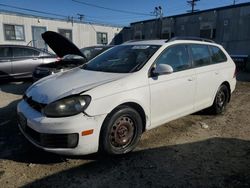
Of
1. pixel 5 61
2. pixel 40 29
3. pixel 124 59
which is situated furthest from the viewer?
pixel 40 29

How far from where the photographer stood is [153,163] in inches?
130

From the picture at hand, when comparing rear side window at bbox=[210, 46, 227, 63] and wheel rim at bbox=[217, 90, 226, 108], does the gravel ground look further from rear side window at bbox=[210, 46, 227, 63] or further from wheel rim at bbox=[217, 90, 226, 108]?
rear side window at bbox=[210, 46, 227, 63]

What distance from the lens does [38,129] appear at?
117 inches

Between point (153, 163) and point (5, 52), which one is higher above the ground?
point (5, 52)

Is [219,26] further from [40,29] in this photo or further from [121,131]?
[121,131]

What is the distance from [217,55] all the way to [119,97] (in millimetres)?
2977

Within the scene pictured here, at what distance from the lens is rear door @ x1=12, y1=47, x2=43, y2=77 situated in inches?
351

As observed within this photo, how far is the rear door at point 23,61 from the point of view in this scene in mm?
8914

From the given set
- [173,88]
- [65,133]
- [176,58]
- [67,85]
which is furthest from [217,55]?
[65,133]

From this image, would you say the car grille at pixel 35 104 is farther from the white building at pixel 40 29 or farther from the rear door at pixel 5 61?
the white building at pixel 40 29

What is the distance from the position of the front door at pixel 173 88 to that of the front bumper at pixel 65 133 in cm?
103

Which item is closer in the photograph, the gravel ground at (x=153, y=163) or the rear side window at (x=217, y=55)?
the gravel ground at (x=153, y=163)

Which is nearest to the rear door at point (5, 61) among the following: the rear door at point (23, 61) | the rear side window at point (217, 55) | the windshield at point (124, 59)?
the rear door at point (23, 61)

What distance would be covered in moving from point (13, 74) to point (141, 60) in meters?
6.61
